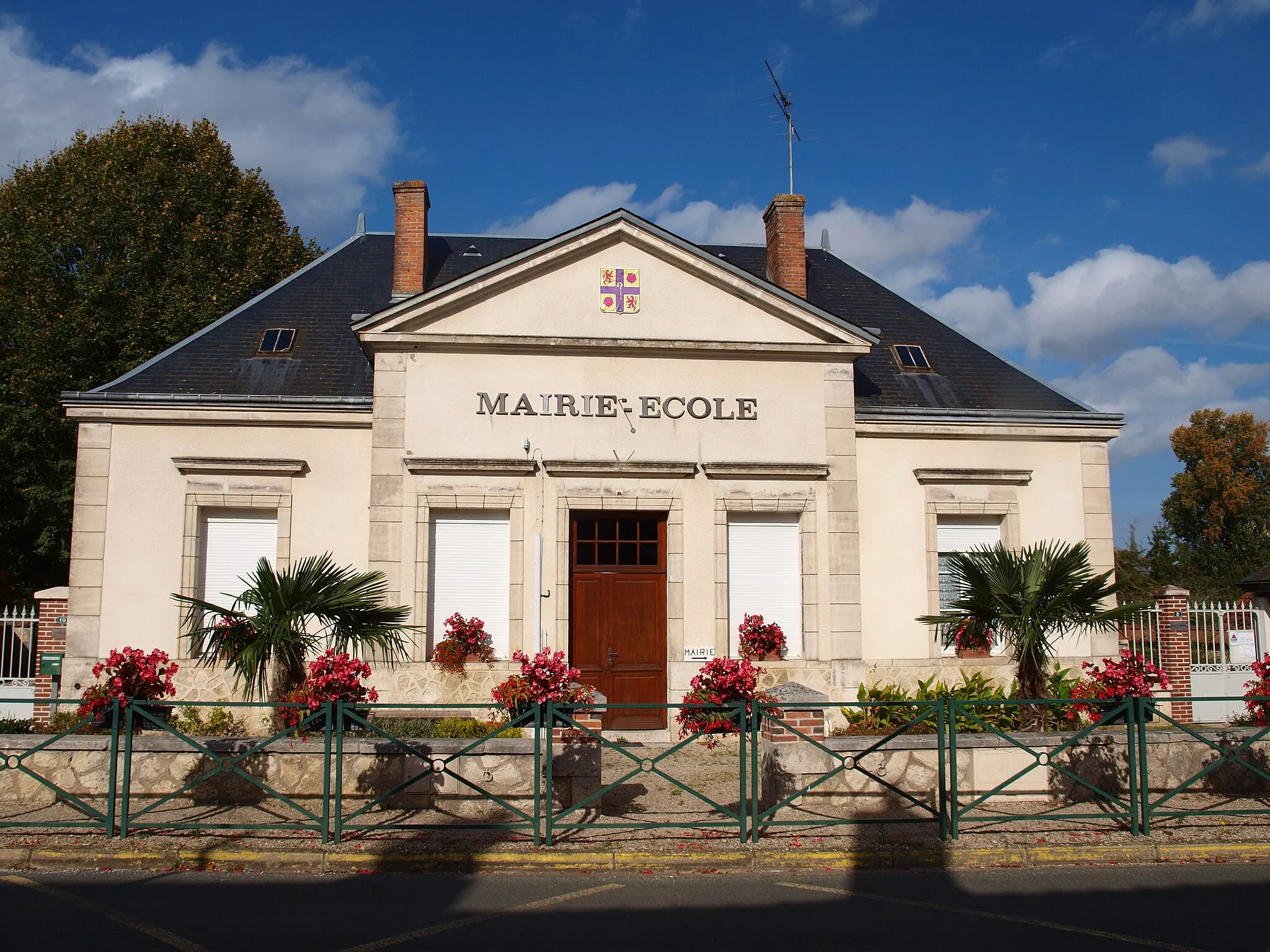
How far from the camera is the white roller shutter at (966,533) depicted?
13672mm

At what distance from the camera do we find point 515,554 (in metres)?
12.5

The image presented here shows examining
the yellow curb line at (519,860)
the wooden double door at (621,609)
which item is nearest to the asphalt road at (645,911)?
the yellow curb line at (519,860)

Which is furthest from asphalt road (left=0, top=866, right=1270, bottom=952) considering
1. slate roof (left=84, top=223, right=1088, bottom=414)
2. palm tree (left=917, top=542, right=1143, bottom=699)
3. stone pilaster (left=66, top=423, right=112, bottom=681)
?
slate roof (left=84, top=223, right=1088, bottom=414)

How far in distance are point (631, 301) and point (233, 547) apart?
5965 mm

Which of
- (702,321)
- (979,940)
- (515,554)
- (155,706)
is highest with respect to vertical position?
(702,321)

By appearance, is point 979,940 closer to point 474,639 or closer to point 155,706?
point 155,706

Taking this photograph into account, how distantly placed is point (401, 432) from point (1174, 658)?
1114 centimetres

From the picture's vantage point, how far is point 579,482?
41.7 ft

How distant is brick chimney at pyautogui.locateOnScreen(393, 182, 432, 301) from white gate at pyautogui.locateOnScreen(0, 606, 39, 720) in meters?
6.66

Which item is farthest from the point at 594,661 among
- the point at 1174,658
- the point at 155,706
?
Answer: the point at 1174,658

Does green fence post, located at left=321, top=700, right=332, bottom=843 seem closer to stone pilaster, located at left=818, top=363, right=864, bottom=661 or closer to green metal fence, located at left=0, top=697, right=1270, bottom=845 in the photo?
green metal fence, located at left=0, top=697, right=1270, bottom=845

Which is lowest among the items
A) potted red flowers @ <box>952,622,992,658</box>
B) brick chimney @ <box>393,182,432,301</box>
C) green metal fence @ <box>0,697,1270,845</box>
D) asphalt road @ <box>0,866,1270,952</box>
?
asphalt road @ <box>0,866,1270,952</box>

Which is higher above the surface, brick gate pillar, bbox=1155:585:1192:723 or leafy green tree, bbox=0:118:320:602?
leafy green tree, bbox=0:118:320:602

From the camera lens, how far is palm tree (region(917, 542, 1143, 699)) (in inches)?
355
